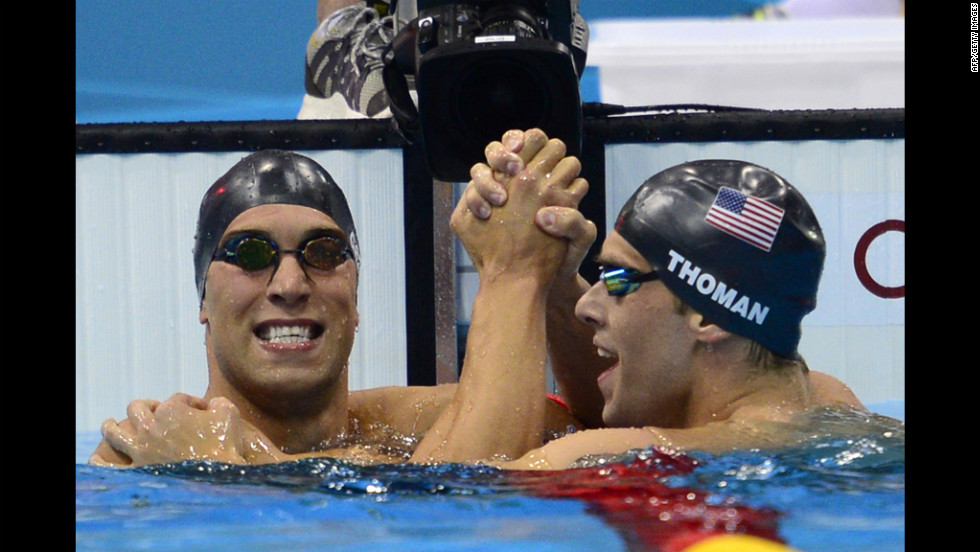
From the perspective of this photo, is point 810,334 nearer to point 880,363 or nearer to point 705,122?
point 880,363

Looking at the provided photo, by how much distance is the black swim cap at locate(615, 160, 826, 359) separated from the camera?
2.37 m

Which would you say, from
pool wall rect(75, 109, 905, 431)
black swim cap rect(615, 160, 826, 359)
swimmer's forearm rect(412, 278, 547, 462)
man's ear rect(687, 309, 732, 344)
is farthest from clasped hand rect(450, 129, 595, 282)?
pool wall rect(75, 109, 905, 431)

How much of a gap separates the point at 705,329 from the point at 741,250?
18 centimetres

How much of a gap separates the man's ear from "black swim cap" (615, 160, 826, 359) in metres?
0.01

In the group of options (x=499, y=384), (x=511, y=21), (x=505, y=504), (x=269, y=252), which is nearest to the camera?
(x=505, y=504)

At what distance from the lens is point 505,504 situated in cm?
207

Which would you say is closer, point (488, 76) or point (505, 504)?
point (505, 504)

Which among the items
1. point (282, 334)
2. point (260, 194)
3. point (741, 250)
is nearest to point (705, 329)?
point (741, 250)

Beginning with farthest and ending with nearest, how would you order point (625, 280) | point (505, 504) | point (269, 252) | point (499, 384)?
point (269, 252) < point (625, 280) < point (499, 384) < point (505, 504)

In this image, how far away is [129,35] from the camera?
31.6ft

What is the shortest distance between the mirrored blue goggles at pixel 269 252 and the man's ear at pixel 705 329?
0.82 m

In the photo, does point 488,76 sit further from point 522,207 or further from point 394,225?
point 394,225
